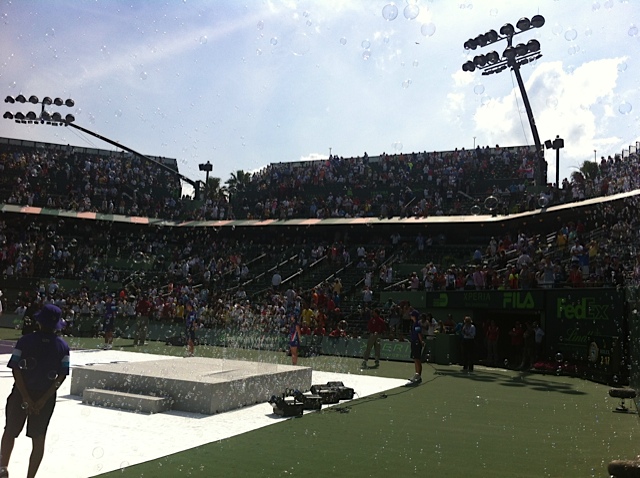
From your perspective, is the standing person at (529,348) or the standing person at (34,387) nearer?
the standing person at (34,387)

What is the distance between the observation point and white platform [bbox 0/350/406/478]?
697 cm

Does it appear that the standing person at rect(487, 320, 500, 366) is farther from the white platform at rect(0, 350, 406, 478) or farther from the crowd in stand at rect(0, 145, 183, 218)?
the crowd in stand at rect(0, 145, 183, 218)

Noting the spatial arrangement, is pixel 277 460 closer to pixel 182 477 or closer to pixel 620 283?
pixel 182 477

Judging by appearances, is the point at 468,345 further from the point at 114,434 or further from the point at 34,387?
the point at 34,387

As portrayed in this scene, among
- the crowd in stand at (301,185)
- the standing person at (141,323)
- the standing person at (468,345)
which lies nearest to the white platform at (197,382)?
the standing person at (468,345)

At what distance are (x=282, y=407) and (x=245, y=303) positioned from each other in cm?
1792

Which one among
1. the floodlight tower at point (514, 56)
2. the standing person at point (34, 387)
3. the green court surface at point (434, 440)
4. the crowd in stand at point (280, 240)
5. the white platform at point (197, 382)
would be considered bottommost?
the green court surface at point (434, 440)

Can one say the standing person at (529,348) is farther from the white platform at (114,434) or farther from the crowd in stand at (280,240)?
the white platform at (114,434)

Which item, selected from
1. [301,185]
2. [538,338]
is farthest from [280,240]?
[538,338]

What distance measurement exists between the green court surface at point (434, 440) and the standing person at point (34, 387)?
1.22m

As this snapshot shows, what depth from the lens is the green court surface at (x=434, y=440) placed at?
7051 mm

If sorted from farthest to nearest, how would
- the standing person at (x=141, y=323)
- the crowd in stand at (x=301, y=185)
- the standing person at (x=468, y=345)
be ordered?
the crowd in stand at (x=301, y=185)
the standing person at (x=141, y=323)
the standing person at (x=468, y=345)

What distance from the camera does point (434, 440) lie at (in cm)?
872

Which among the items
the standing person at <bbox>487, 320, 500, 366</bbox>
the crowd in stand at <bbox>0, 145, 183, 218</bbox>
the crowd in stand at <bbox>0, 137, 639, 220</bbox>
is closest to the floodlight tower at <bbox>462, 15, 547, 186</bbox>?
the crowd in stand at <bbox>0, 137, 639, 220</bbox>
